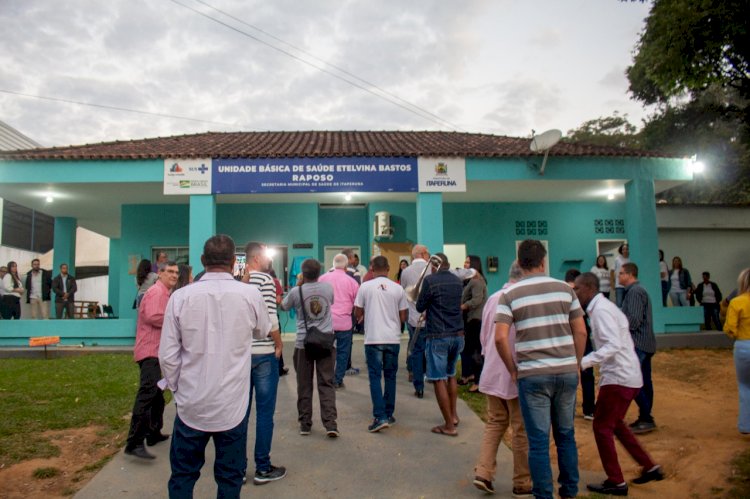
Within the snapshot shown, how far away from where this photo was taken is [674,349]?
10.4 meters

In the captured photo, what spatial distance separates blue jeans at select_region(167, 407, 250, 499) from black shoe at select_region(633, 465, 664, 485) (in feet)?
10.5

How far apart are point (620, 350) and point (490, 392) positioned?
105 centimetres

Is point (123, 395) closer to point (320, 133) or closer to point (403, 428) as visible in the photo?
point (403, 428)

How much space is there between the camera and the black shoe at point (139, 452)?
14.8 ft

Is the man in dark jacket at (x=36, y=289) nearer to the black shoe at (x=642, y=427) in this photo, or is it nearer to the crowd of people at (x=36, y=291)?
the crowd of people at (x=36, y=291)

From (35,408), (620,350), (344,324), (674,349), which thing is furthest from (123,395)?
(674,349)

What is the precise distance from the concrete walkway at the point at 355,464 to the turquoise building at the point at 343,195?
5859 millimetres

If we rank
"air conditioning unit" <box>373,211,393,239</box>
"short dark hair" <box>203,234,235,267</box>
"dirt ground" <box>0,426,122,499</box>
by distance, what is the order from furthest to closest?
"air conditioning unit" <box>373,211,393,239</box>, "dirt ground" <box>0,426,122,499</box>, "short dark hair" <box>203,234,235,267</box>

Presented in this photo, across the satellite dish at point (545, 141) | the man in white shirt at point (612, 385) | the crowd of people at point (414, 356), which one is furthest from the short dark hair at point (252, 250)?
the satellite dish at point (545, 141)

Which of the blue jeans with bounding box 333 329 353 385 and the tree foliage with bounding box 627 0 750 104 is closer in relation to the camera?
the blue jeans with bounding box 333 329 353 385

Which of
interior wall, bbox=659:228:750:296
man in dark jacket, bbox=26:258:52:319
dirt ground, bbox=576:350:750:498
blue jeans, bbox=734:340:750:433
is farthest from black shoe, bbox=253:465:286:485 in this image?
interior wall, bbox=659:228:750:296

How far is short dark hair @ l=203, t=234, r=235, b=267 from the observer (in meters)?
2.96

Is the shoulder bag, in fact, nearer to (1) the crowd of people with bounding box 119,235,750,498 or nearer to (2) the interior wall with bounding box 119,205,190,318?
(1) the crowd of people with bounding box 119,235,750,498

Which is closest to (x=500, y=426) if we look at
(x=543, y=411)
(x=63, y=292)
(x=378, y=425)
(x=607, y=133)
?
(x=543, y=411)
